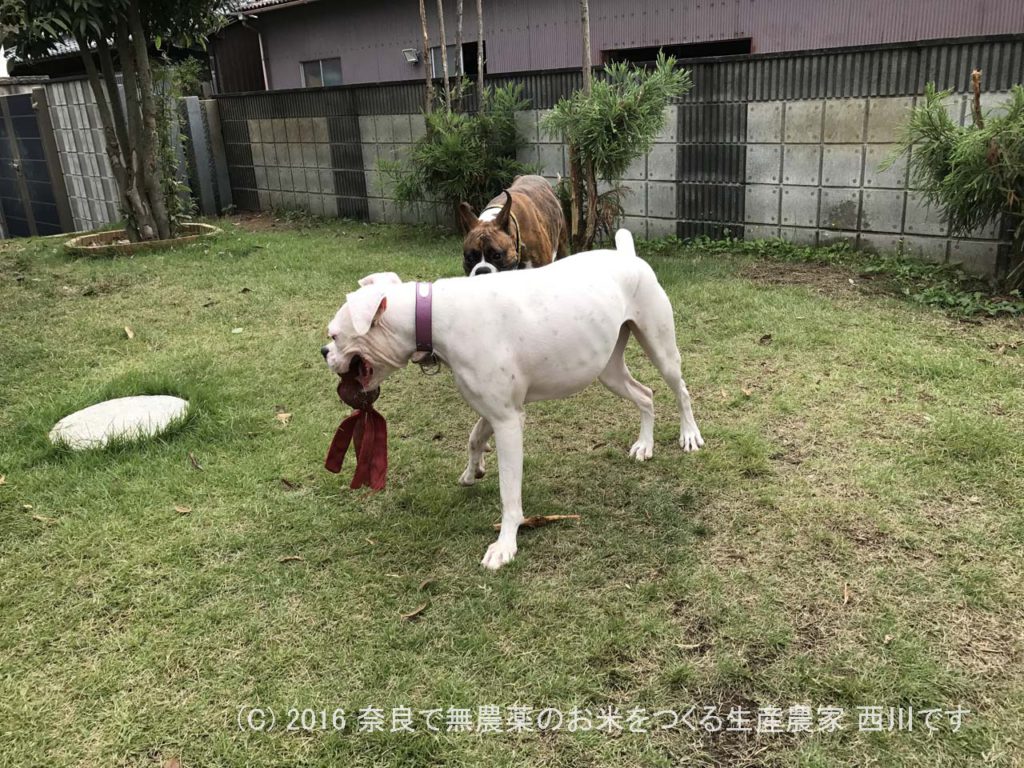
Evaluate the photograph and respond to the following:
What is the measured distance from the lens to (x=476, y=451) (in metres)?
3.70

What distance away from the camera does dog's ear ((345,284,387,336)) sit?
2.86 metres

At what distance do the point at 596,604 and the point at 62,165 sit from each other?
50.7ft

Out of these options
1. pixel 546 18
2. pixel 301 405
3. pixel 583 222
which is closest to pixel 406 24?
pixel 546 18

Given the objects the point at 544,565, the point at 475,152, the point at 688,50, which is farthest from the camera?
the point at 688,50

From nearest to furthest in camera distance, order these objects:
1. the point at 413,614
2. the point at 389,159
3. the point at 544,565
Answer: the point at 413,614
the point at 544,565
the point at 389,159

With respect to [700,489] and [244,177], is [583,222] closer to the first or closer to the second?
[700,489]

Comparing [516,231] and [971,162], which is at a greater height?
[971,162]

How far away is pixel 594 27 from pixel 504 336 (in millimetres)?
10101

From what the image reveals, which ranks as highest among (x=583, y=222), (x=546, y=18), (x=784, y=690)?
(x=546, y=18)

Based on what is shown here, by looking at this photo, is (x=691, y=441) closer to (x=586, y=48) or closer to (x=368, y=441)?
(x=368, y=441)

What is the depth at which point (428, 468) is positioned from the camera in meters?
3.99

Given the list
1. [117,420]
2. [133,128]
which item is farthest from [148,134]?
[117,420]

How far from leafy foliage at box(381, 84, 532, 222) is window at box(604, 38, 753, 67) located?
248 cm

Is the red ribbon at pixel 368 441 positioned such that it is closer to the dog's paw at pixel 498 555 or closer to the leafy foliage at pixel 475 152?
the dog's paw at pixel 498 555
